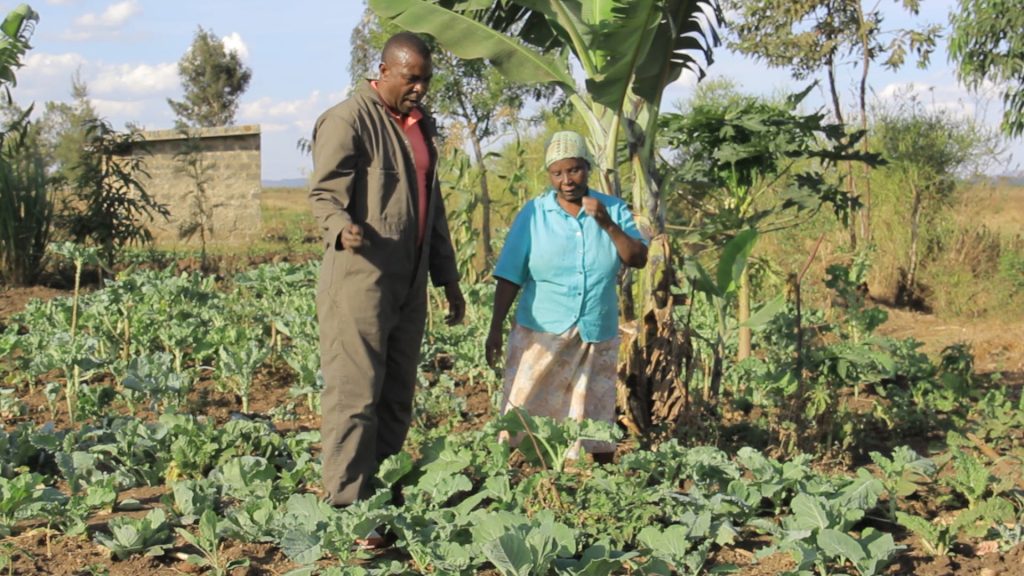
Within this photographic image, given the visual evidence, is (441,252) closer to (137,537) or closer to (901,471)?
(137,537)

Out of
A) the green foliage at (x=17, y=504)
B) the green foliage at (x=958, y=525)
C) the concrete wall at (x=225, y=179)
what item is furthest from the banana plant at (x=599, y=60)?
the concrete wall at (x=225, y=179)

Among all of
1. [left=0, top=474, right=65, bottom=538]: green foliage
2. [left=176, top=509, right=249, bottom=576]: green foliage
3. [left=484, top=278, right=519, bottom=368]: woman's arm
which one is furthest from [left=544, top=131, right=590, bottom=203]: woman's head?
[left=0, top=474, right=65, bottom=538]: green foliage

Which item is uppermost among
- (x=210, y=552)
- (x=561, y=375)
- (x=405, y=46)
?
(x=405, y=46)

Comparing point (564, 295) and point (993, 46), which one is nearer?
point (564, 295)

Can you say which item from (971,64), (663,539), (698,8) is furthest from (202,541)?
(971,64)

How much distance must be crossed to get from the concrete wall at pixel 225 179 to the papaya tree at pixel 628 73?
13.2 m

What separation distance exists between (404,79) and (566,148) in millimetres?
880

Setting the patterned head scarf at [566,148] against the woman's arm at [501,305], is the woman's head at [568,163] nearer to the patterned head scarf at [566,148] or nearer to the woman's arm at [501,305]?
the patterned head scarf at [566,148]

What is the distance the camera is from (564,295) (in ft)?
16.2

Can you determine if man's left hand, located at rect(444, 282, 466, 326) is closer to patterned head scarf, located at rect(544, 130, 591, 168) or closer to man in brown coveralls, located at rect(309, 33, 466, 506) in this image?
man in brown coveralls, located at rect(309, 33, 466, 506)

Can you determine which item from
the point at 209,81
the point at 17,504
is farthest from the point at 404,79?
the point at 209,81

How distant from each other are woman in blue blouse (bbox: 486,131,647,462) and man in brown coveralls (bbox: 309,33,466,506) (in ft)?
2.40

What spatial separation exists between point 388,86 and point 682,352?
2.17 m

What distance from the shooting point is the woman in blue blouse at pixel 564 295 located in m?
4.86
